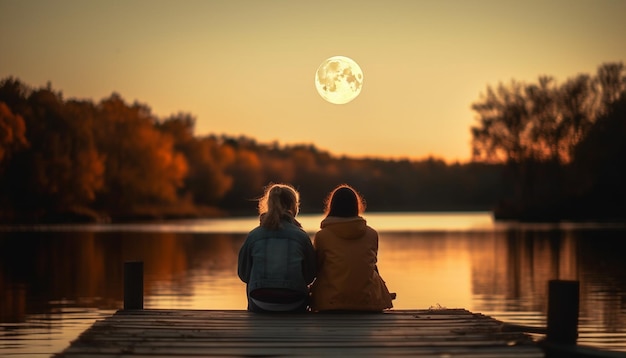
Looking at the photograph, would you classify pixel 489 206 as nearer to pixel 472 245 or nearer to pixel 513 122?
pixel 513 122

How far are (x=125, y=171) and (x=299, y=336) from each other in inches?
2914

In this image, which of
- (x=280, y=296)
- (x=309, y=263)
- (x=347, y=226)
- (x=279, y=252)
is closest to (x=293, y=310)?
(x=280, y=296)

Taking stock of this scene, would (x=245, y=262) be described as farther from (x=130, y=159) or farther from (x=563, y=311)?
(x=130, y=159)

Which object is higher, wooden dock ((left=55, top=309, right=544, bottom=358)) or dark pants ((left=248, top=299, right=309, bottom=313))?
dark pants ((left=248, top=299, right=309, bottom=313))

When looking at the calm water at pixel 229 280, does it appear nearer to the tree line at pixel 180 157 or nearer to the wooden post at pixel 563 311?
the wooden post at pixel 563 311

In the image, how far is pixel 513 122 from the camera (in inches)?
3046

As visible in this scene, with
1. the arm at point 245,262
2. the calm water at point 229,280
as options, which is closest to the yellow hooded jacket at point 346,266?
the arm at point 245,262

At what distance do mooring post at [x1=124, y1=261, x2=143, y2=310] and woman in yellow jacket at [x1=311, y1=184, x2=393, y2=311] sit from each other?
2039 mm

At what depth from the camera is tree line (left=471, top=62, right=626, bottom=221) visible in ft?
224

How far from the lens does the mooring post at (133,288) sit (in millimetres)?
10422

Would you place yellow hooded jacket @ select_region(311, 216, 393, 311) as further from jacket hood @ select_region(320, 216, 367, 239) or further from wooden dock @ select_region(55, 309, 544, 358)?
wooden dock @ select_region(55, 309, 544, 358)

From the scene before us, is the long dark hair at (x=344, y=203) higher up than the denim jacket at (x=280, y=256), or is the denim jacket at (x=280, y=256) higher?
the long dark hair at (x=344, y=203)

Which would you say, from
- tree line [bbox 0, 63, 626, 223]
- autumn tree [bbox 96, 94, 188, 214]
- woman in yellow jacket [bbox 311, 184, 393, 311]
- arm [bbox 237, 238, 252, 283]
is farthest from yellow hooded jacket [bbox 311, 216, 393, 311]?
autumn tree [bbox 96, 94, 188, 214]

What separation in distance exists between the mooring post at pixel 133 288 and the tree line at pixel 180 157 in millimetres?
53517
